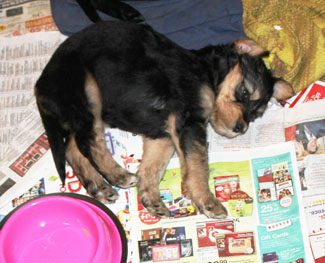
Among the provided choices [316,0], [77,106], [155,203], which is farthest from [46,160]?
[316,0]

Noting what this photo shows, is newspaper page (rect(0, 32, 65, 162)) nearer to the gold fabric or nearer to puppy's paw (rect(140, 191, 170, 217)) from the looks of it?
puppy's paw (rect(140, 191, 170, 217))

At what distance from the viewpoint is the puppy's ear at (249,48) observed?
7.06ft

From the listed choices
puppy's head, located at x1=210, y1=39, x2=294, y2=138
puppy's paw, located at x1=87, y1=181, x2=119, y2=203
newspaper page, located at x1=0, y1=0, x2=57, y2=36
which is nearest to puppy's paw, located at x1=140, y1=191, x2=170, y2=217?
puppy's paw, located at x1=87, y1=181, x2=119, y2=203

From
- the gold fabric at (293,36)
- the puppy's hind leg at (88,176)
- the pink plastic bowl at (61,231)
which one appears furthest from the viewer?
the gold fabric at (293,36)

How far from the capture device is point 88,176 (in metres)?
2.12

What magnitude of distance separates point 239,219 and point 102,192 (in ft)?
1.90

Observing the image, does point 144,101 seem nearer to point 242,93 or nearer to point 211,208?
point 242,93

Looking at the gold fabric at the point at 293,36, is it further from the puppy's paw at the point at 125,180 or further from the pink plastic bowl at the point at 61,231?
the pink plastic bowl at the point at 61,231

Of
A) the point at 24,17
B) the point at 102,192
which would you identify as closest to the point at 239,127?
the point at 102,192

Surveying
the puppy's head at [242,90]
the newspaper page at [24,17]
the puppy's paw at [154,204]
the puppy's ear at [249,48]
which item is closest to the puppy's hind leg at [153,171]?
the puppy's paw at [154,204]

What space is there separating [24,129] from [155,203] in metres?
0.72

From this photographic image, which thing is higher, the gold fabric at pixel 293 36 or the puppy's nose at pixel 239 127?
the gold fabric at pixel 293 36

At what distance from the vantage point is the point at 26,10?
2648mm

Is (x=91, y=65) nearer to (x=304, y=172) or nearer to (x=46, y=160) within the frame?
(x=46, y=160)
